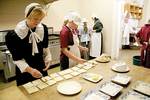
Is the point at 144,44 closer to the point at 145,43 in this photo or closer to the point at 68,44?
the point at 145,43

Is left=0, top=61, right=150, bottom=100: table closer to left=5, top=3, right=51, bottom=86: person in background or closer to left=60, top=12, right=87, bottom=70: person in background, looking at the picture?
left=5, top=3, right=51, bottom=86: person in background

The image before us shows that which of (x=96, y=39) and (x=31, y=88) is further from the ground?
(x=96, y=39)

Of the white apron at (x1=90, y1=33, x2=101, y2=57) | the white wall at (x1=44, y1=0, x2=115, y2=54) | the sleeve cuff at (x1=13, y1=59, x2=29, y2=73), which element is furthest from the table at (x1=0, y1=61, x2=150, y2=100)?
the white wall at (x1=44, y1=0, x2=115, y2=54)

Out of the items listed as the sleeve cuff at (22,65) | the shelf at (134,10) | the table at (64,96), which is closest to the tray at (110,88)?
the table at (64,96)

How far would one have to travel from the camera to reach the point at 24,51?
4.38 ft

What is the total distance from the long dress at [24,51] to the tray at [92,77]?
462mm

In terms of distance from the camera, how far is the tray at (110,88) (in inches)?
42.0

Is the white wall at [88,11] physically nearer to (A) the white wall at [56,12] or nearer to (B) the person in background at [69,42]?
(A) the white wall at [56,12]

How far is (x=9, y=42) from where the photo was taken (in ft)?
4.17

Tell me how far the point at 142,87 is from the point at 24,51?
3.39 ft

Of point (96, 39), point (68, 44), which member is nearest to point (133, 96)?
point (68, 44)

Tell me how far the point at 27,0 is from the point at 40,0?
0.39 meters

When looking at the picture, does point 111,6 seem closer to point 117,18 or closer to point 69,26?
point 117,18

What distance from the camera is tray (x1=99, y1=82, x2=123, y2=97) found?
107 cm
